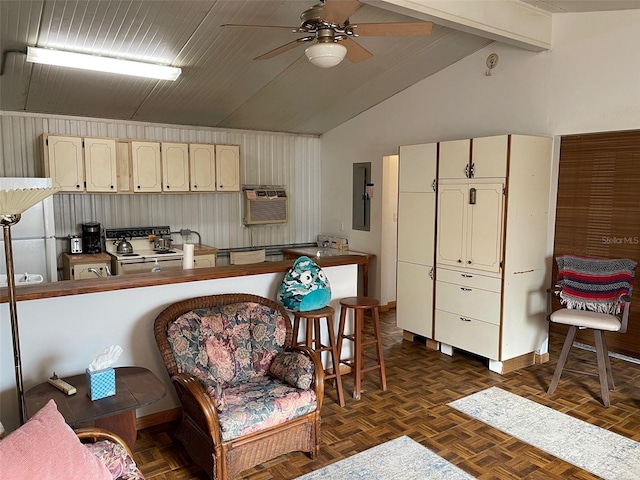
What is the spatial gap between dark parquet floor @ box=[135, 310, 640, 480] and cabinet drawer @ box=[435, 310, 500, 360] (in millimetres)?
178

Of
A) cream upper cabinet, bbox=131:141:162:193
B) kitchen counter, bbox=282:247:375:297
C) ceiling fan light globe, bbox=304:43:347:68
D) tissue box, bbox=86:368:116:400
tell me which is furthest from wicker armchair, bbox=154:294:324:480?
cream upper cabinet, bbox=131:141:162:193

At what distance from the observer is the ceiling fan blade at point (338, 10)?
230cm

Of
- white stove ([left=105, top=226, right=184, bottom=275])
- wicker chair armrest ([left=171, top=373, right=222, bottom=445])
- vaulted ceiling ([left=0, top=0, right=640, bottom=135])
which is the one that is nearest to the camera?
wicker chair armrest ([left=171, top=373, right=222, bottom=445])

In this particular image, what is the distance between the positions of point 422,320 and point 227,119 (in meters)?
3.32

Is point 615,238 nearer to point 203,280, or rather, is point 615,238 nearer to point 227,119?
point 203,280

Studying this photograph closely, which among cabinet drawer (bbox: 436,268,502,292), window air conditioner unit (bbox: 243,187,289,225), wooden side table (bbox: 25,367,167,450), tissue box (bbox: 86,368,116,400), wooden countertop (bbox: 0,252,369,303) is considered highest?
window air conditioner unit (bbox: 243,187,289,225)

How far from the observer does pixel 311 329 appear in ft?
10.8

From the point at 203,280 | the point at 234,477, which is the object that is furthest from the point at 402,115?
the point at 234,477

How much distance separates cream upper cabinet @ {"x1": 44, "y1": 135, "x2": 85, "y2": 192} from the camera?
4633 millimetres

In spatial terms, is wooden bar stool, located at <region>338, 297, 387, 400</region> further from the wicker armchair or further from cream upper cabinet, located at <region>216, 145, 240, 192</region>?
cream upper cabinet, located at <region>216, 145, 240, 192</region>

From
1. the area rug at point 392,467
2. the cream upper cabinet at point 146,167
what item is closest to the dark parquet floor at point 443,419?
the area rug at point 392,467

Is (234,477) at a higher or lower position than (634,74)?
lower

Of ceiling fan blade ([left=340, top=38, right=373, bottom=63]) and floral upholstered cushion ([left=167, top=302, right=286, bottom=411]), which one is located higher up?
ceiling fan blade ([left=340, top=38, right=373, bottom=63])

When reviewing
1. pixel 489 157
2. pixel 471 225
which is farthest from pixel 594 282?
pixel 489 157
